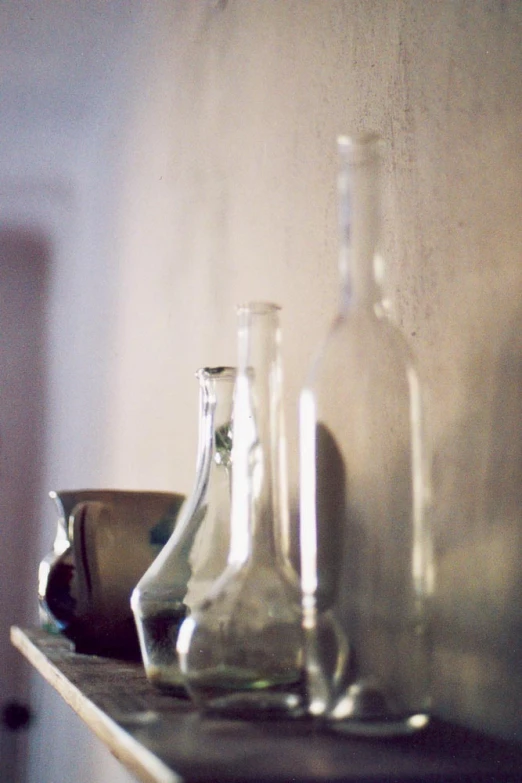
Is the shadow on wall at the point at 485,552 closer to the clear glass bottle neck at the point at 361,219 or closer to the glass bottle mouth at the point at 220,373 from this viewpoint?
the clear glass bottle neck at the point at 361,219

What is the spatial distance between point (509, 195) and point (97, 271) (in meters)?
1.49

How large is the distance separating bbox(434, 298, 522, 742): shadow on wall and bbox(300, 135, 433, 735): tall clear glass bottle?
5 centimetres

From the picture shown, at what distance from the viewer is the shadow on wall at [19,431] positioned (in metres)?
2.46

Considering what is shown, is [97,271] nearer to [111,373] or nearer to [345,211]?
[111,373]

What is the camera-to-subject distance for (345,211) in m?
0.47

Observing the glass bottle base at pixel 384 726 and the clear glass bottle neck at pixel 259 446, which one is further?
the clear glass bottle neck at pixel 259 446

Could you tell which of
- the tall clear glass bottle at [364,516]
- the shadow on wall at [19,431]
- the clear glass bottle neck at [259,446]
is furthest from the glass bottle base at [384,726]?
the shadow on wall at [19,431]

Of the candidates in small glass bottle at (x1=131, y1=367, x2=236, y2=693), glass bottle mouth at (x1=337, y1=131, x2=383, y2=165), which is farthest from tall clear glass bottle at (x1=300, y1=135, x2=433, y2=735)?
small glass bottle at (x1=131, y1=367, x2=236, y2=693)

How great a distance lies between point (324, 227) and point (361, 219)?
11.3 inches

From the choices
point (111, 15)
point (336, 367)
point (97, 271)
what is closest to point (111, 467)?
point (97, 271)

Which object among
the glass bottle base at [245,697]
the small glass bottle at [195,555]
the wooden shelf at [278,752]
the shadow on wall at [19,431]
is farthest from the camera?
the shadow on wall at [19,431]

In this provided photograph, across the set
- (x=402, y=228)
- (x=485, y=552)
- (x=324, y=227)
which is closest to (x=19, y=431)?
(x=324, y=227)

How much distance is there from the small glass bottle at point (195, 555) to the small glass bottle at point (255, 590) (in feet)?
0.33

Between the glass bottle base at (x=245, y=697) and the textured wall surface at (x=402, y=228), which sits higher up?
the textured wall surface at (x=402, y=228)
